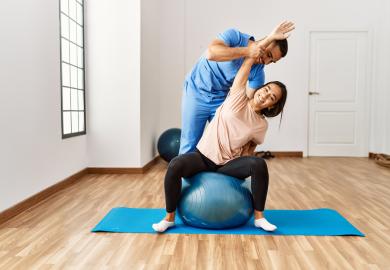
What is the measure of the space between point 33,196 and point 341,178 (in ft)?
10.5

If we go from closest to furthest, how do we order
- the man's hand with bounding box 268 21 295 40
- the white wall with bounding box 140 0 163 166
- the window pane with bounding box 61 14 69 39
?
the man's hand with bounding box 268 21 295 40, the window pane with bounding box 61 14 69 39, the white wall with bounding box 140 0 163 166

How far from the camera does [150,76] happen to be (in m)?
5.36

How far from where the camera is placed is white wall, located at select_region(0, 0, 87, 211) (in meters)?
2.73

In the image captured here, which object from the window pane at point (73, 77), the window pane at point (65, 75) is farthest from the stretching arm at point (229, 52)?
the window pane at point (73, 77)

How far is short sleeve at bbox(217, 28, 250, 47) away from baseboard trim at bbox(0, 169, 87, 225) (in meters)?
1.84

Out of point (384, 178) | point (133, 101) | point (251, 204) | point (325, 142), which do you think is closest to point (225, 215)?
point (251, 204)

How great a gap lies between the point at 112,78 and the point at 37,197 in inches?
71.5

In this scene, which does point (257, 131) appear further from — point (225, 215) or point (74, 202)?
point (74, 202)

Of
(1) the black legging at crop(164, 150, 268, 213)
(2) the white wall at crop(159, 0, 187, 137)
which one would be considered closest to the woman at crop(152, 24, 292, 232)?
(1) the black legging at crop(164, 150, 268, 213)

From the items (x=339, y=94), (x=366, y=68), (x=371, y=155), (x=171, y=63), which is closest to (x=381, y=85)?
(x=366, y=68)

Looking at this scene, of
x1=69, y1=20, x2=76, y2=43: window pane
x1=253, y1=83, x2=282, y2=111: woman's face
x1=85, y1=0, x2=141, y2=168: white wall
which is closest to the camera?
x1=253, y1=83, x2=282, y2=111: woman's face

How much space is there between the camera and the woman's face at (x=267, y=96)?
2.41 metres

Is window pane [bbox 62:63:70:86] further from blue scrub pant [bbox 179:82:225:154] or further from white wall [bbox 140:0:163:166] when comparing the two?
blue scrub pant [bbox 179:82:225:154]

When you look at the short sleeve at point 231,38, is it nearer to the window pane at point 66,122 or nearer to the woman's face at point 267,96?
the woman's face at point 267,96
